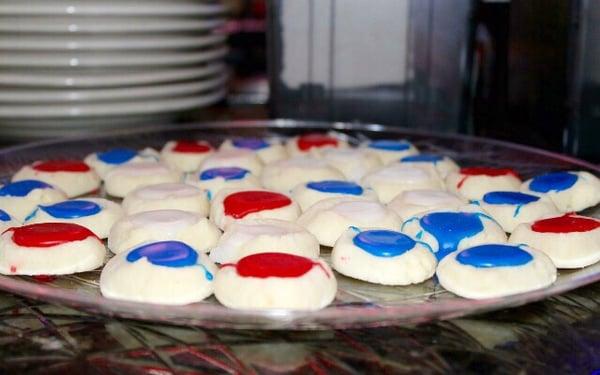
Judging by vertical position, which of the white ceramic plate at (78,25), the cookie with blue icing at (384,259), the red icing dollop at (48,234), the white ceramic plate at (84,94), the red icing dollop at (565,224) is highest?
the white ceramic plate at (78,25)

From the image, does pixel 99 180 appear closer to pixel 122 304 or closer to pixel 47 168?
pixel 47 168

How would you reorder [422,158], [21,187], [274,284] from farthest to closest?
[422,158] < [21,187] < [274,284]

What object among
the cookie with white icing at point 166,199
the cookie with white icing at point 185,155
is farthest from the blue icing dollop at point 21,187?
the cookie with white icing at point 185,155

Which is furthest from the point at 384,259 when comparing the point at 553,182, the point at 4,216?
the point at 4,216

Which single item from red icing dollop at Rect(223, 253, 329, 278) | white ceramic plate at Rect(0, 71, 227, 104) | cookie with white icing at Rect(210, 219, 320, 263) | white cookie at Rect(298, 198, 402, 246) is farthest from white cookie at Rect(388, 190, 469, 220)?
white ceramic plate at Rect(0, 71, 227, 104)

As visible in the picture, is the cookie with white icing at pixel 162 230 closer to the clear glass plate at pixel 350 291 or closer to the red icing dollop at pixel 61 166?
the clear glass plate at pixel 350 291

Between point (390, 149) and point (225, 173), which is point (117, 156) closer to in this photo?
point (225, 173)
